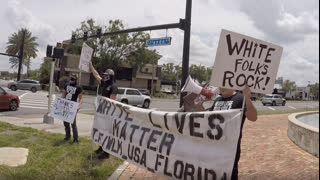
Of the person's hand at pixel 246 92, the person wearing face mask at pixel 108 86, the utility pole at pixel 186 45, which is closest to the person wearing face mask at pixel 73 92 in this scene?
the person wearing face mask at pixel 108 86

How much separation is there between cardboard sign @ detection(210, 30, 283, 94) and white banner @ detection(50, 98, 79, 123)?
4.93 meters

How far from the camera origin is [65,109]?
847 cm

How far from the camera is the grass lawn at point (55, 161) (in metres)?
5.79

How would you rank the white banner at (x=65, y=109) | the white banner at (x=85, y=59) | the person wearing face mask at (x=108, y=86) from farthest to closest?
the white banner at (x=65, y=109) → the white banner at (x=85, y=59) → the person wearing face mask at (x=108, y=86)

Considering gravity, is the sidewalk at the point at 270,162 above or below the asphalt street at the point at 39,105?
above

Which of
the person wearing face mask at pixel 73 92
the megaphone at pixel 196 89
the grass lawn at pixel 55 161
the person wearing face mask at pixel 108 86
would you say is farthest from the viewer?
the person wearing face mask at pixel 73 92

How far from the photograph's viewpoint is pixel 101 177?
19.0 ft

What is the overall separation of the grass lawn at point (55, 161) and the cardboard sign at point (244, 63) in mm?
2936

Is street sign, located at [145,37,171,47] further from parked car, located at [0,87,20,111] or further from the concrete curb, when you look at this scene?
the concrete curb

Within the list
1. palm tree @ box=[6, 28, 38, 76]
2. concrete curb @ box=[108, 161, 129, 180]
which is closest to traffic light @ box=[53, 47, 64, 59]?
concrete curb @ box=[108, 161, 129, 180]

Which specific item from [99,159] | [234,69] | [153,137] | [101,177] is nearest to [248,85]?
[234,69]

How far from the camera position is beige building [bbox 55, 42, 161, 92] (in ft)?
183

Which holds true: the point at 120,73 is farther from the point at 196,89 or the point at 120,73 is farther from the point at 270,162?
the point at 196,89

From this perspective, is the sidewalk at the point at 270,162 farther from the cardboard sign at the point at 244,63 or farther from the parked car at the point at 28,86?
the parked car at the point at 28,86
